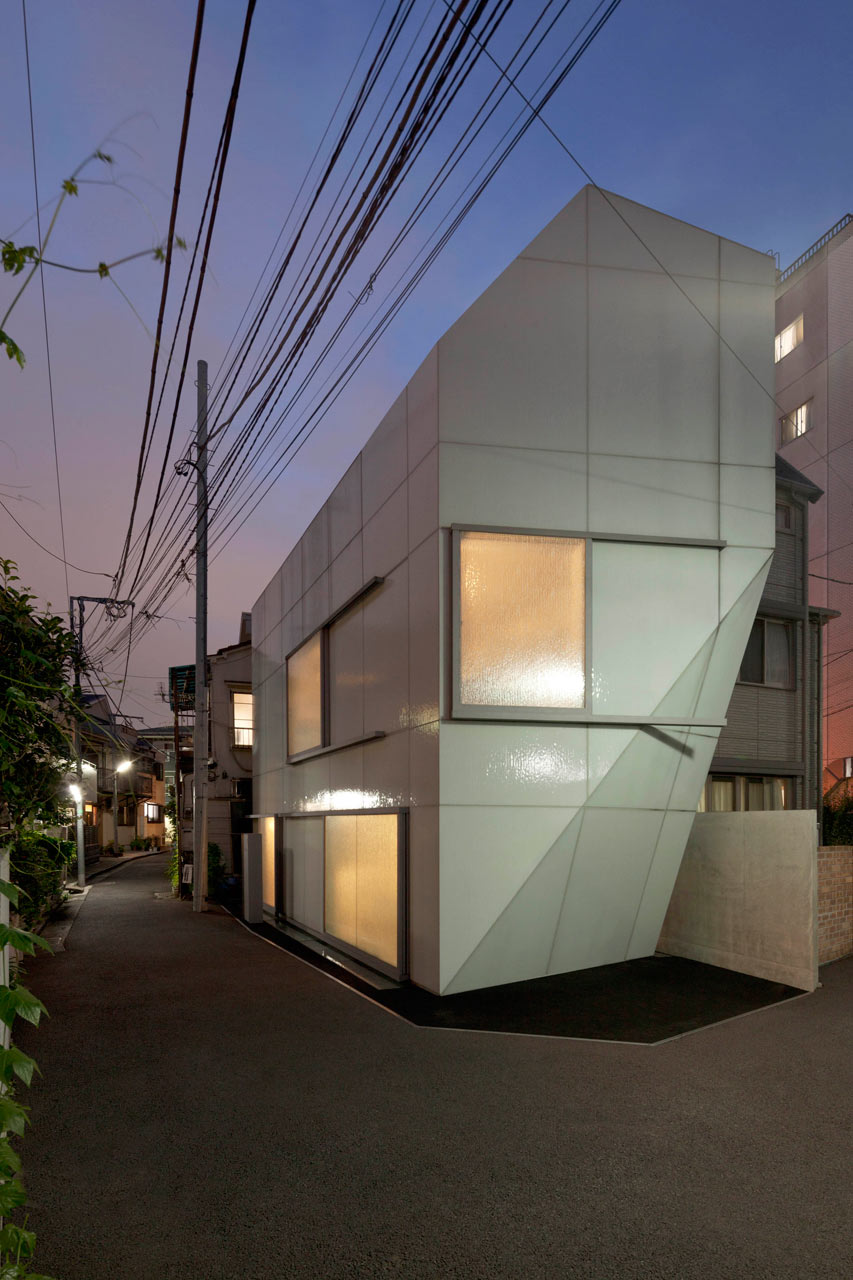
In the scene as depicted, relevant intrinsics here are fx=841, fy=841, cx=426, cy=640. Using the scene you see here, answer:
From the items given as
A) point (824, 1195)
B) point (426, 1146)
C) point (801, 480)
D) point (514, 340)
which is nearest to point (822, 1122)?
point (824, 1195)

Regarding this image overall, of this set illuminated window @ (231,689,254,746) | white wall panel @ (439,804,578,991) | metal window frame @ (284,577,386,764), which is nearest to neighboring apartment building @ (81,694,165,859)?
illuminated window @ (231,689,254,746)

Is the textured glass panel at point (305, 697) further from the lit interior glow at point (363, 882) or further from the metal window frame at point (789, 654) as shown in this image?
the metal window frame at point (789, 654)

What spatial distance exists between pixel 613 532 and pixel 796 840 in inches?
156

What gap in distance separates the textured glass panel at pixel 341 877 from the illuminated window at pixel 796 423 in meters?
19.2

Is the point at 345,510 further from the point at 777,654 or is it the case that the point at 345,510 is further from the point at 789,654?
the point at 789,654

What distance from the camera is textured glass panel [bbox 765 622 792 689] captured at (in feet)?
57.8

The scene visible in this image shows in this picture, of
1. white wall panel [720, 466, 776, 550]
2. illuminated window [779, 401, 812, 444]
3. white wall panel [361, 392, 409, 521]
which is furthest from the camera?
illuminated window [779, 401, 812, 444]

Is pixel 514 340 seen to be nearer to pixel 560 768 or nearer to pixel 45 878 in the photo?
pixel 560 768

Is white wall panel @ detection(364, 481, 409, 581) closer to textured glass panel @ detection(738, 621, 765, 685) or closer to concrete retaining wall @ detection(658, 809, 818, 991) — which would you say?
concrete retaining wall @ detection(658, 809, 818, 991)

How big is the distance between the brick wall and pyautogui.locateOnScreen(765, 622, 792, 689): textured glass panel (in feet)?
23.7

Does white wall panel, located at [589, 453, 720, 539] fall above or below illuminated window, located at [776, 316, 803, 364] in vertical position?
below

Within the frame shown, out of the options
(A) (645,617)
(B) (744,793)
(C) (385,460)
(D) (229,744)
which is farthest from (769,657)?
(D) (229,744)

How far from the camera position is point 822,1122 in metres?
5.46

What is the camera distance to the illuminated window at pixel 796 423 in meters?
24.4
